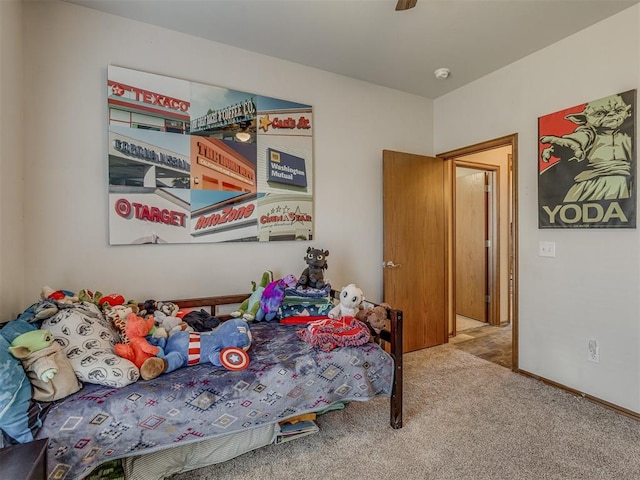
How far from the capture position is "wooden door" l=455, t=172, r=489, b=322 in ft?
14.2

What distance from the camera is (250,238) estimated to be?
2.66 meters

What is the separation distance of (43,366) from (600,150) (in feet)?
11.0

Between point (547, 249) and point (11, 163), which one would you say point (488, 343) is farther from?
point (11, 163)

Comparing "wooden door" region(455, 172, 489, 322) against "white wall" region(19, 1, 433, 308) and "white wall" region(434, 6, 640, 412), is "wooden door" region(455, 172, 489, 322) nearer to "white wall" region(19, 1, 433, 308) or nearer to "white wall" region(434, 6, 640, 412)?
"white wall" region(434, 6, 640, 412)

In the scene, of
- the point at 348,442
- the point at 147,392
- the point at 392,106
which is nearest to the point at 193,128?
the point at 147,392

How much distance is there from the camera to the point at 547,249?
8.64 feet

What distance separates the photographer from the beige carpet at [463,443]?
1.66m

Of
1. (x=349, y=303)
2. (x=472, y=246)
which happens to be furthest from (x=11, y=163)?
(x=472, y=246)

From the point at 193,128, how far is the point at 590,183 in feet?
9.46

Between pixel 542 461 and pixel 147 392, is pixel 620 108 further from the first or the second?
pixel 147 392

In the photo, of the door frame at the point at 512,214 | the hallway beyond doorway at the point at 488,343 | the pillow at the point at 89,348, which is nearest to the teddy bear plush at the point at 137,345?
the pillow at the point at 89,348

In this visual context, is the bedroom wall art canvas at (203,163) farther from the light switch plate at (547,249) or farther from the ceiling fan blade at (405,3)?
the light switch plate at (547,249)

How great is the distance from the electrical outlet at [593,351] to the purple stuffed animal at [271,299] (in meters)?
2.18

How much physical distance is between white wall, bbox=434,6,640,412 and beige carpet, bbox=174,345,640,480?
0.89 ft
